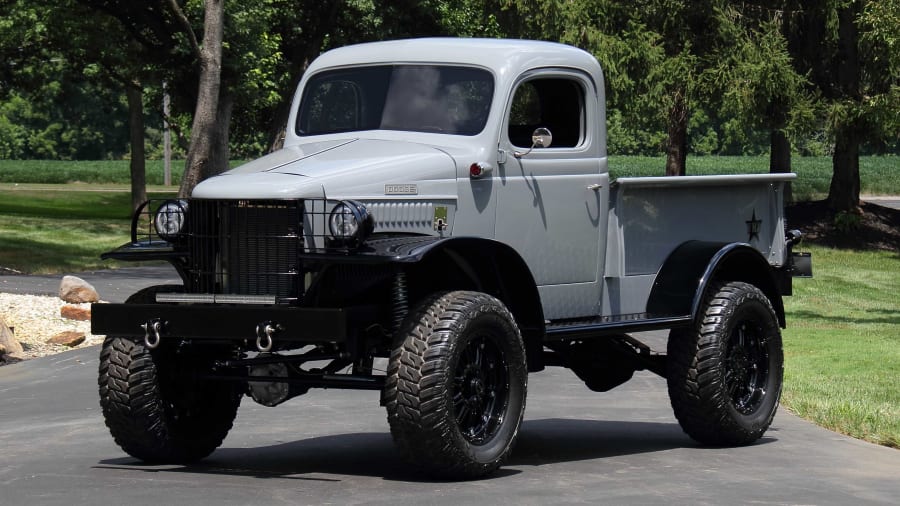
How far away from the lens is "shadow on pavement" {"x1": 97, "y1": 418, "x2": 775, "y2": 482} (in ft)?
29.1

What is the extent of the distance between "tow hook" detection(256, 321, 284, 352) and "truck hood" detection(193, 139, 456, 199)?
28.0 inches

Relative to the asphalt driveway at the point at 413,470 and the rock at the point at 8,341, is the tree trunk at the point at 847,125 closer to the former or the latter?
the rock at the point at 8,341

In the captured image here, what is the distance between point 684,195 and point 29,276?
1783 centimetres

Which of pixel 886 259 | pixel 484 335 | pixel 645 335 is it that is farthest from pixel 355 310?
pixel 886 259

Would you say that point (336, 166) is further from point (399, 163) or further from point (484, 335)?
point (484, 335)

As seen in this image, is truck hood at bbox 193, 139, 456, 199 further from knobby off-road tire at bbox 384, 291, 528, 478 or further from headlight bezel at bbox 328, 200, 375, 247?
knobby off-road tire at bbox 384, 291, 528, 478

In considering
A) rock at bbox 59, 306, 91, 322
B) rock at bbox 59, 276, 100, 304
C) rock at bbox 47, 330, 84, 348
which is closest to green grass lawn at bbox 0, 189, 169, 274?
rock at bbox 59, 276, 100, 304

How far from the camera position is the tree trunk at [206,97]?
27.0 metres

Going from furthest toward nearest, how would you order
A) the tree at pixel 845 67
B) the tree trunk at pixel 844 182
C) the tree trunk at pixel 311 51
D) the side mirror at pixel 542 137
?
the tree trunk at pixel 311 51
the tree trunk at pixel 844 182
the tree at pixel 845 67
the side mirror at pixel 542 137

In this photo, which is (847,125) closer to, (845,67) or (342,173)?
(845,67)

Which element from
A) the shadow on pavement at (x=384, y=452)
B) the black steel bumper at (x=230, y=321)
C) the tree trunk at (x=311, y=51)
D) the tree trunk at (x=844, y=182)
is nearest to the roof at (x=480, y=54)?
the black steel bumper at (x=230, y=321)

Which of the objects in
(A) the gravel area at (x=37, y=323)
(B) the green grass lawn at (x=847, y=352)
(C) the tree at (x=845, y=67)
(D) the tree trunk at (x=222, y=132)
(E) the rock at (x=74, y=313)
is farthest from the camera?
(D) the tree trunk at (x=222, y=132)

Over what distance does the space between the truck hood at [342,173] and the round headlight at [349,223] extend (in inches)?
9.8

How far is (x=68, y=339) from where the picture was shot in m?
17.6
